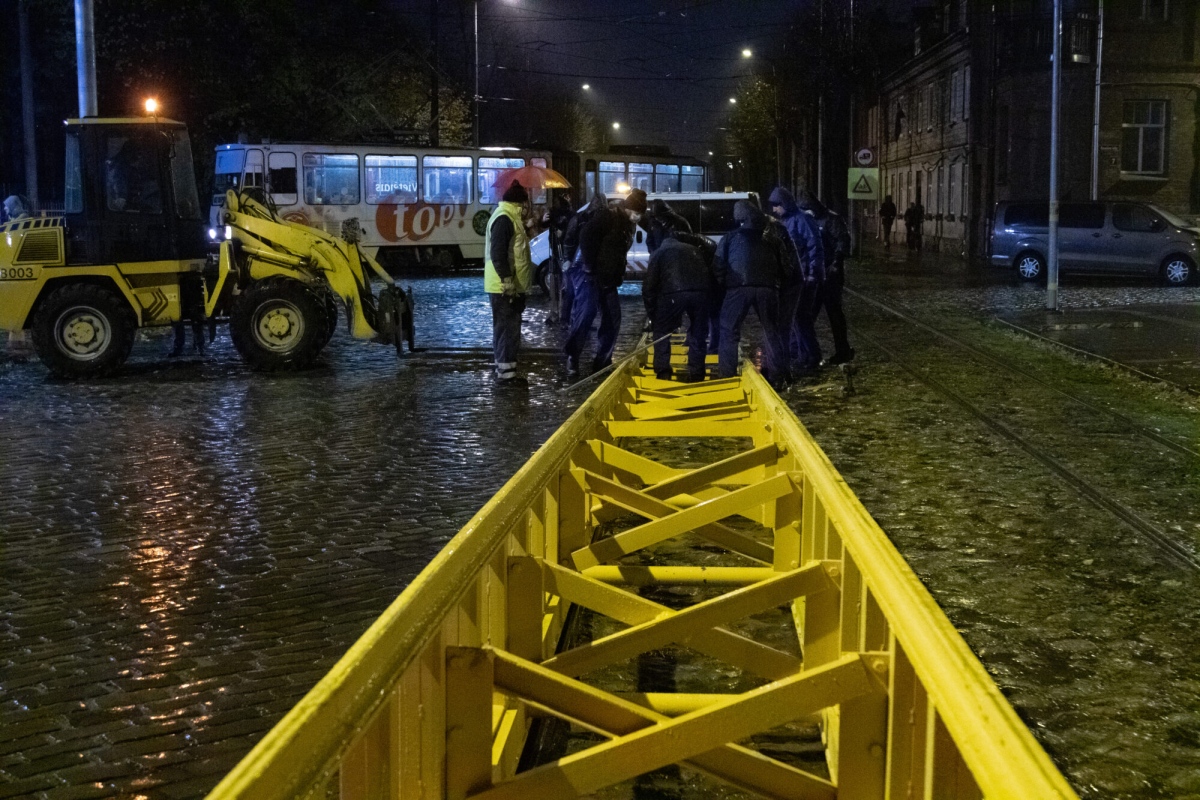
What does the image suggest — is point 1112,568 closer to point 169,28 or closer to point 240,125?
point 169,28

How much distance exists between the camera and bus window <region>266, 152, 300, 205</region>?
3259 cm

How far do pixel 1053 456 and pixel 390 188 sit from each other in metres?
26.4

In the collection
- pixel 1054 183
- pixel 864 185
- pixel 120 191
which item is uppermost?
pixel 864 185

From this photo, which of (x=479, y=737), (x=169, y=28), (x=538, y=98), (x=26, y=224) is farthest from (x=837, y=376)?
(x=538, y=98)

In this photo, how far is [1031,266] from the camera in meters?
29.9

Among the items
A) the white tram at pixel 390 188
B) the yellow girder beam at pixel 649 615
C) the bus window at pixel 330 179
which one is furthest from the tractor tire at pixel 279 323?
the bus window at pixel 330 179

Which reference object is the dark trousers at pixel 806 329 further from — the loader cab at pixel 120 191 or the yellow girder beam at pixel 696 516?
the yellow girder beam at pixel 696 516

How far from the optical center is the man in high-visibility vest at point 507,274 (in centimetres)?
1326

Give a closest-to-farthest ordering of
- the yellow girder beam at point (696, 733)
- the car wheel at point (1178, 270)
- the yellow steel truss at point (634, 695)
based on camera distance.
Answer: the yellow steel truss at point (634, 695)
the yellow girder beam at point (696, 733)
the car wheel at point (1178, 270)

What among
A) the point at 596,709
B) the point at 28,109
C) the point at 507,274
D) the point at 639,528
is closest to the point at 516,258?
the point at 507,274

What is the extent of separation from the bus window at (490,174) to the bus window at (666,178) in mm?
6606

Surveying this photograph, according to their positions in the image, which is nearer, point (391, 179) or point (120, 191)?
point (120, 191)

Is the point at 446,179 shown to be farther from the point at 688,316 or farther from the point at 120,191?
the point at 688,316

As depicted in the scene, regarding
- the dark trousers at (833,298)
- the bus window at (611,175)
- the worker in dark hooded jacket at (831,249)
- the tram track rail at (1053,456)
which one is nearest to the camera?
the tram track rail at (1053,456)
